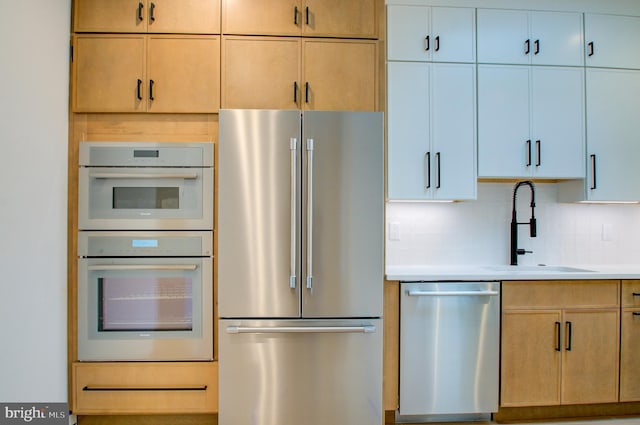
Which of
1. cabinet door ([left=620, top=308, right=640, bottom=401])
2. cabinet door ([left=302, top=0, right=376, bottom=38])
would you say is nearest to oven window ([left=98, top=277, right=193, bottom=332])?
cabinet door ([left=302, top=0, right=376, bottom=38])

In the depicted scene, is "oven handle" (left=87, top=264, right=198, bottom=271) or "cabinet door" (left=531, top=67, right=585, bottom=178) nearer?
"oven handle" (left=87, top=264, right=198, bottom=271)

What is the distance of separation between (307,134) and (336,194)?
369 mm

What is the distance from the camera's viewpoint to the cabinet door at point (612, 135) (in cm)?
234

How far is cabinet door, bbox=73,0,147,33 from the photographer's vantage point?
6.57 ft

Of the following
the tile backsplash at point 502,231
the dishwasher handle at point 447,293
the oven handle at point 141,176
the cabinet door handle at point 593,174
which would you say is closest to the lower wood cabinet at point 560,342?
the dishwasher handle at point 447,293

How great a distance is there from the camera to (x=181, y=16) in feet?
6.62

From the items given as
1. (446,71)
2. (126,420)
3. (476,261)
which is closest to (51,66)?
(126,420)

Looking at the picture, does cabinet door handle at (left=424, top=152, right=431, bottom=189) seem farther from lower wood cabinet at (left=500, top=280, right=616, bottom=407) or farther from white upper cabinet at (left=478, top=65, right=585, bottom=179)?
lower wood cabinet at (left=500, top=280, right=616, bottom=407)

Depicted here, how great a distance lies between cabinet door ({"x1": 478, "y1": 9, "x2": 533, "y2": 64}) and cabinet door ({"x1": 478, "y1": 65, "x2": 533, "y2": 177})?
72 millimetres

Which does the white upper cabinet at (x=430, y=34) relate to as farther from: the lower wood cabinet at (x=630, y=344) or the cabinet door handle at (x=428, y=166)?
the lower wood cabinet at (x=630, y=344)

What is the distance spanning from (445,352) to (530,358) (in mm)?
548

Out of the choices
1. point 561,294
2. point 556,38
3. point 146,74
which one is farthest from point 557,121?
point 146,74

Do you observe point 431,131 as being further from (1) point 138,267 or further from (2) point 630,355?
(1) point 138,267

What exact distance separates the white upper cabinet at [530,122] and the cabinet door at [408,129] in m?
0.40
